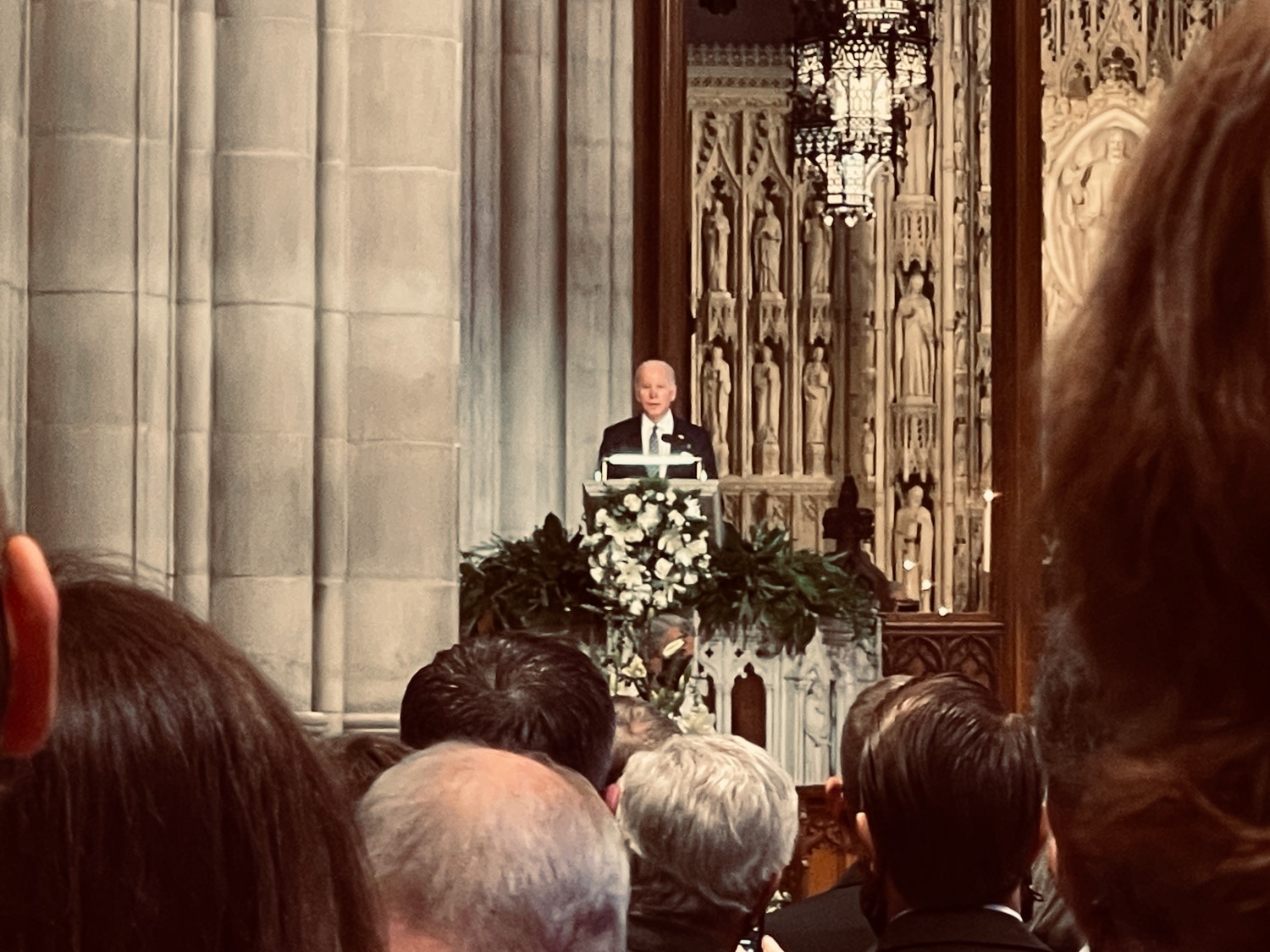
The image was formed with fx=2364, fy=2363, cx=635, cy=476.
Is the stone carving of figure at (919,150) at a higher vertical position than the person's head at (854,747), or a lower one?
higher

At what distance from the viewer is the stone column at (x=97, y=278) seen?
6695mm

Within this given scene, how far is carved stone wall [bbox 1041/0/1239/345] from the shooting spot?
1720 centimetres

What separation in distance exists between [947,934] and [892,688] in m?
0.59

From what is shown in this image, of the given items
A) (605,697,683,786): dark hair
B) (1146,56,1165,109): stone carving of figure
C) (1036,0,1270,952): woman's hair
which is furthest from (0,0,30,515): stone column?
(1146,56,1165,109): stone carving of figure

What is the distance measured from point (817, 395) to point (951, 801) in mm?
14287

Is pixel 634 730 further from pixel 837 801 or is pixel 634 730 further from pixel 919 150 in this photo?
pixel 919 150

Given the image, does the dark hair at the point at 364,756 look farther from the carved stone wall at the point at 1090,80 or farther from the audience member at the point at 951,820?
Answer: the carved stone wall at the point at 1090,80

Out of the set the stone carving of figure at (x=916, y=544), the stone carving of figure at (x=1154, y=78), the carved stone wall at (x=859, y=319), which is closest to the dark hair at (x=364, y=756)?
the carved stone wall at (x=859, y=319)

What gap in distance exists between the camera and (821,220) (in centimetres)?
1761

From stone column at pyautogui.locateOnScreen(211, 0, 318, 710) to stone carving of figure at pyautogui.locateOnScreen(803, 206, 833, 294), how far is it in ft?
34.8

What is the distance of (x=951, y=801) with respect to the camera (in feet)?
10.2

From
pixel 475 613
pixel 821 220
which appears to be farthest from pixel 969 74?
pixel 475 613

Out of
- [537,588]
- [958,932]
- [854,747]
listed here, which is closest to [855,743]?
[854,747]

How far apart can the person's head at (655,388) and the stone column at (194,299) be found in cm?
329
